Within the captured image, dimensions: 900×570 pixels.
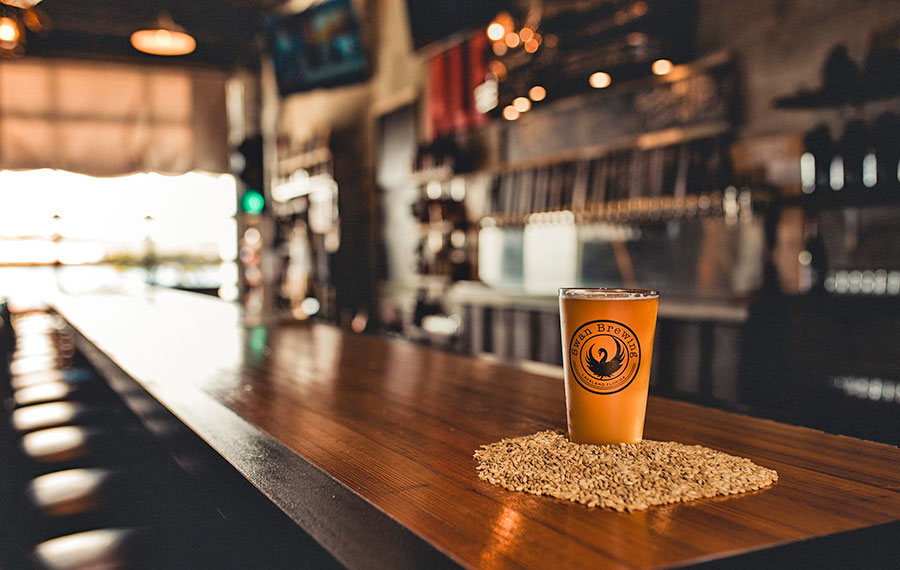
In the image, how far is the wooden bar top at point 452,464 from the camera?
0.54m

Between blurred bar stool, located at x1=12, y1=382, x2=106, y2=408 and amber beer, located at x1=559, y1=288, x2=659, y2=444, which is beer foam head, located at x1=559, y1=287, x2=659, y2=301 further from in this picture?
blurred bar stool, located at x1=12, y1=382, x2=106, y2=408

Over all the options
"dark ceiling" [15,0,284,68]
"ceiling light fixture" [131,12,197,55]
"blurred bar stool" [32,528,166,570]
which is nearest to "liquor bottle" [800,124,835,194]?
"blurred bar stool" [32,528,166,570]

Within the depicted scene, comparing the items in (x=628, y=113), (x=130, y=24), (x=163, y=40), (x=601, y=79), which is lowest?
(x=601, y=79)

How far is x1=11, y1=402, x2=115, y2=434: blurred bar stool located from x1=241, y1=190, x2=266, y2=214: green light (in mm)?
6465

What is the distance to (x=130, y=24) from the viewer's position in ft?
32.3

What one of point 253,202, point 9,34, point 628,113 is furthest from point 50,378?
point 253,202

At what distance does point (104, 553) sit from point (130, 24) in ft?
33.1

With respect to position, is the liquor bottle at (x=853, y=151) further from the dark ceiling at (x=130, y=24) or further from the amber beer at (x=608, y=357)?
the dark ceiling at (x=130, y=24)

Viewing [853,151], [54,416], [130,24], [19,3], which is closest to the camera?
[54,416]

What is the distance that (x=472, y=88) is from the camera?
6.33m

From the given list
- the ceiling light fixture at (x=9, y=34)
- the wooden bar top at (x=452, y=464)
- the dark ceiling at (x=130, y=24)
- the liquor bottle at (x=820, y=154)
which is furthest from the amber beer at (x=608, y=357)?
the dark ceiling at (x=130, y=24)

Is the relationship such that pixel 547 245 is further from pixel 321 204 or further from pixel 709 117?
pixel 321 204

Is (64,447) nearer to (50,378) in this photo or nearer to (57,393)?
(57,393)

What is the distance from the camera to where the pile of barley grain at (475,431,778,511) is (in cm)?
63
